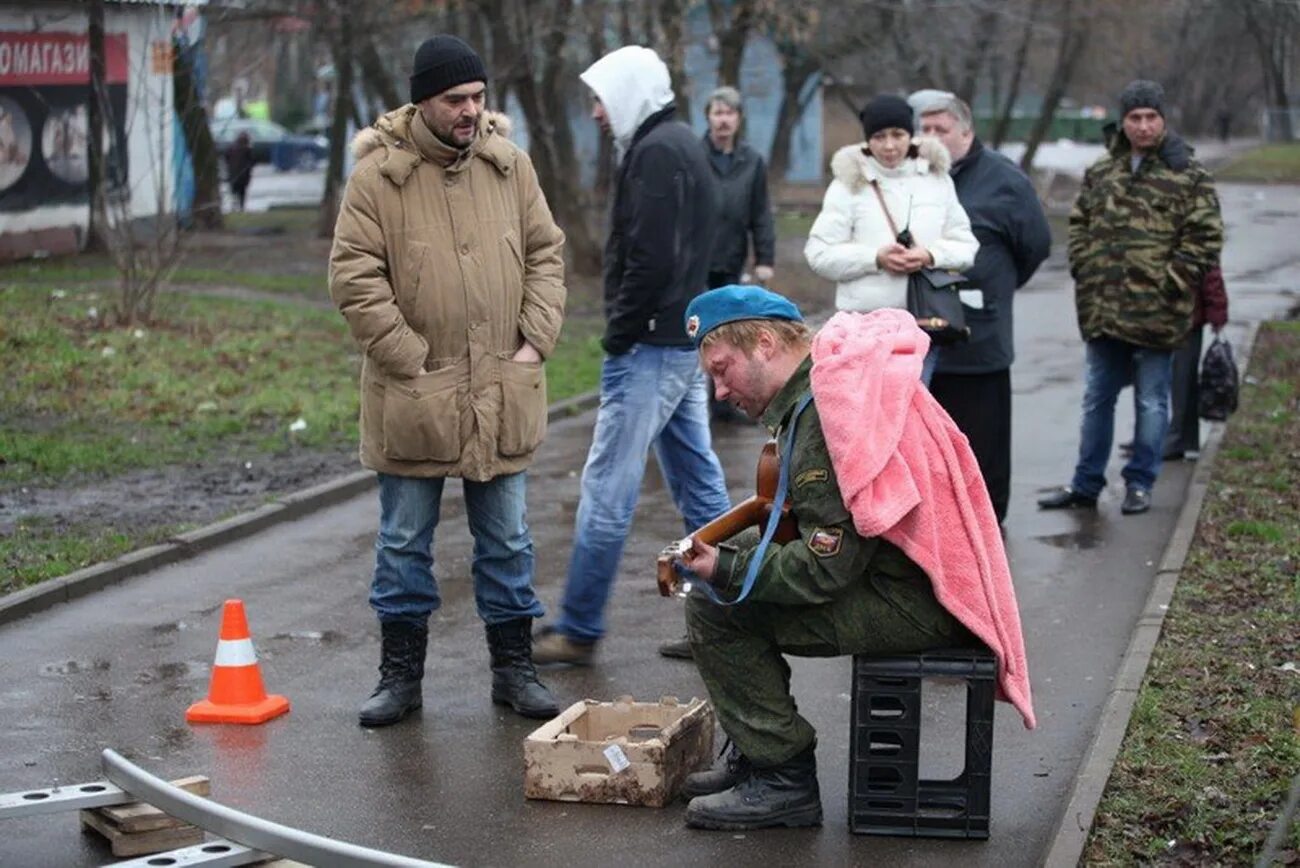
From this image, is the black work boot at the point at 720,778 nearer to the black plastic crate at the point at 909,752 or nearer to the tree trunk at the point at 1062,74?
the black plastic crate at the point at 909,752

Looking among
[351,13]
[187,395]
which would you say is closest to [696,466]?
[187,395]

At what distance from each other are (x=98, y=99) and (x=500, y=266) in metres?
14.9

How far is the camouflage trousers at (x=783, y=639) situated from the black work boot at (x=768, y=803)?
2.1 inches

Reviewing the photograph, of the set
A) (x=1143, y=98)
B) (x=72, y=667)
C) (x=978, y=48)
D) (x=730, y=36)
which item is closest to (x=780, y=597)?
(x=72, y=667)

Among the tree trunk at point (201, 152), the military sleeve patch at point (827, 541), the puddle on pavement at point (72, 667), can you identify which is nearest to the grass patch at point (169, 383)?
the puddle on pavement at point (72, 667)

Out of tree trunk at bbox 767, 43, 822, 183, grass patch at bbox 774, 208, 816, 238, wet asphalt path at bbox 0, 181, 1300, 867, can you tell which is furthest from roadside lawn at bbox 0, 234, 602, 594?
tree trunk at bbox 767, 43, 822, 183

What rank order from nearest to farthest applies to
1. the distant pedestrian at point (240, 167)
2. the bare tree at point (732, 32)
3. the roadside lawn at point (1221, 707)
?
the roadside lawn at point (1221, 707) → the bare tree at point (732, 32) → the distant pedestrian at point (240, 167)

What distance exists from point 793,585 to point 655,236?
2.20 meters

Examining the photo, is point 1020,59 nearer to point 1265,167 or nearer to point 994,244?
point 1265,167

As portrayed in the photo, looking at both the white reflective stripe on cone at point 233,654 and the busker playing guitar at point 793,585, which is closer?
the busker playing guitar at point 793,585

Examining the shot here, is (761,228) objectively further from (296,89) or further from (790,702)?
(296,89)

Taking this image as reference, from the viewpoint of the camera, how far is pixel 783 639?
5.75 meters

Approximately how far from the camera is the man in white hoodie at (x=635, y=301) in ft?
24.2

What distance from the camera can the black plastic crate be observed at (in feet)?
18.4
